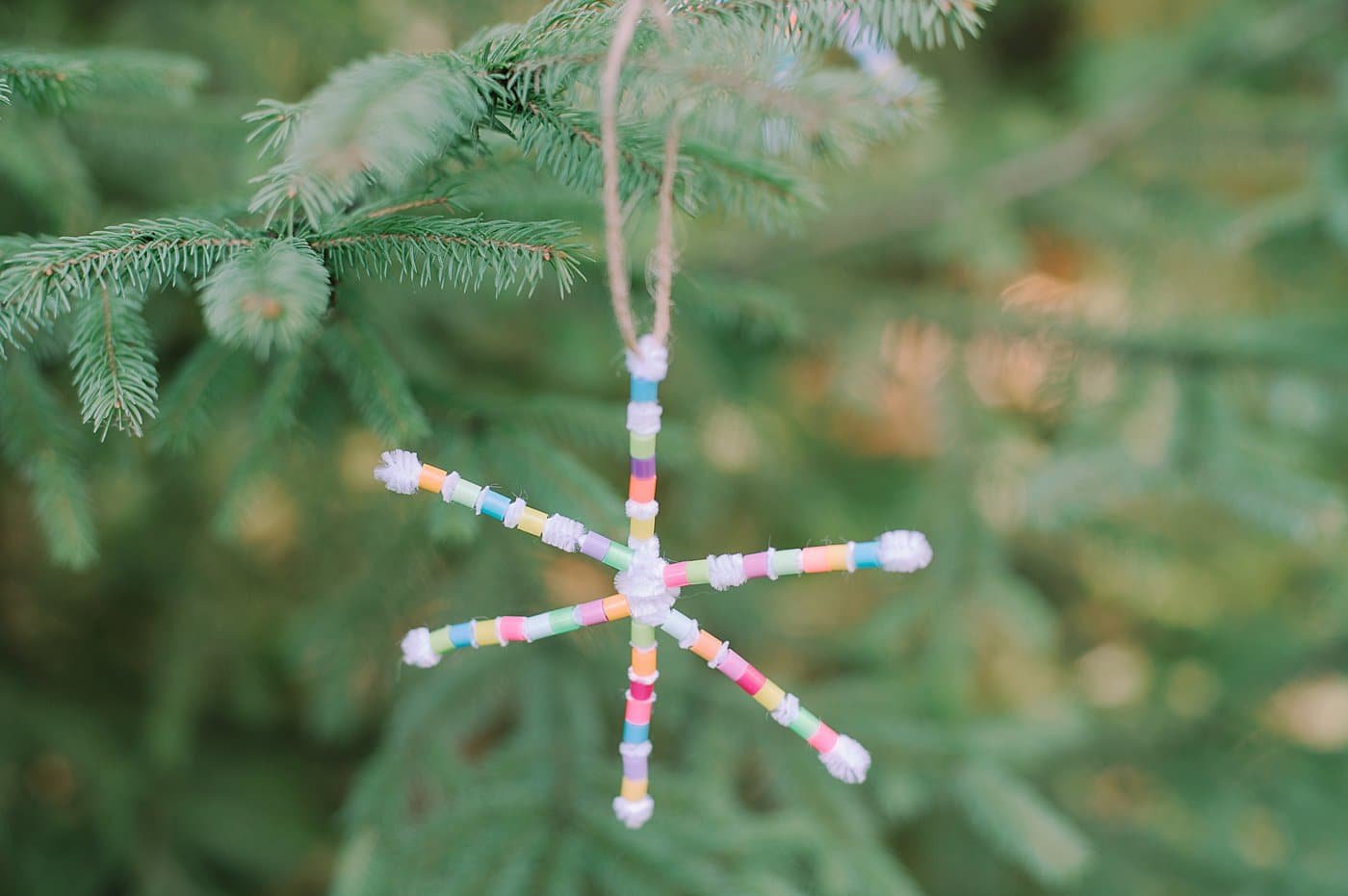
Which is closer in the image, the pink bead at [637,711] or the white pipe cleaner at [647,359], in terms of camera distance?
the white pipe cleaner at [647,359]

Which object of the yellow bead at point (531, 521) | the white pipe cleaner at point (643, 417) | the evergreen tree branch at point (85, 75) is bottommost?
the yellow bead at point (531, 521)

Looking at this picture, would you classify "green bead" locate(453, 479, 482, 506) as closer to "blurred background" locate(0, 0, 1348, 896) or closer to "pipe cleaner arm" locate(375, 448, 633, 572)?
"pipe cleaner arm" locate(375, 448, 633, 572)

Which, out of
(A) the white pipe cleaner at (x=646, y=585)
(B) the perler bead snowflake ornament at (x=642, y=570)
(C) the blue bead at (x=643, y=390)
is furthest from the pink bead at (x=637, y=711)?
(C) the blue bead at (x=643, y=390)

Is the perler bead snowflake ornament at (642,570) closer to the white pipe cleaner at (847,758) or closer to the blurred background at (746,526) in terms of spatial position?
the white pipe cleaner at (847,758)

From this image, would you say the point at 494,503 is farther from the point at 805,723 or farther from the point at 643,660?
the point at 805,723

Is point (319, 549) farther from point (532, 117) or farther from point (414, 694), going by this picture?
point (532, 117)
